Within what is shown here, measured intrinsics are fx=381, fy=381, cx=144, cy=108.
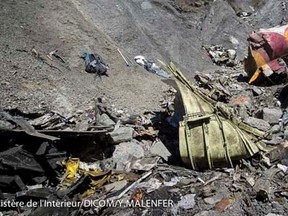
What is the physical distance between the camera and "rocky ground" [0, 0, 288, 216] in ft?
16.1

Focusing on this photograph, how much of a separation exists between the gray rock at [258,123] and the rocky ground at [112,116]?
2cm

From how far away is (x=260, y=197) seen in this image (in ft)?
15.5

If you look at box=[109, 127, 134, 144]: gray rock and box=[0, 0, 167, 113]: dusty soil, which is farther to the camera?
box=[0, 0, 167, 113]: dusty soil

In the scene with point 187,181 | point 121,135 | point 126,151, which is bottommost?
point 126,151

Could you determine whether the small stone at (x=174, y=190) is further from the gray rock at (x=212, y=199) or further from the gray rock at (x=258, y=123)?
the gray rock at (x=258, y=123)

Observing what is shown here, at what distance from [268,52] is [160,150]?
4.02 metres

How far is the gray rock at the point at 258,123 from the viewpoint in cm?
623

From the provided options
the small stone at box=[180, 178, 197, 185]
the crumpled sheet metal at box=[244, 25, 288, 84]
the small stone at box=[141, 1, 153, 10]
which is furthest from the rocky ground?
the small stone at box=[141, 1, 153, 10]

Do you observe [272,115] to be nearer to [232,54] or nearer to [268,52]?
[268,52]

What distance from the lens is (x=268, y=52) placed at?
8.45 m

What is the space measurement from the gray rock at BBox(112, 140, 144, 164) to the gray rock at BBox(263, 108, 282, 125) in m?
2.25

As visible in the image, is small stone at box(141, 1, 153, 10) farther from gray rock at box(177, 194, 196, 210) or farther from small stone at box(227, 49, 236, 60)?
gray rock at box(177, 194, 196, 210)

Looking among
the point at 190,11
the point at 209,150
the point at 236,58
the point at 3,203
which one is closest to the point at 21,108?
the point at 3,203

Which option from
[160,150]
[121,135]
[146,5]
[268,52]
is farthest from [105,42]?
[160,150]
